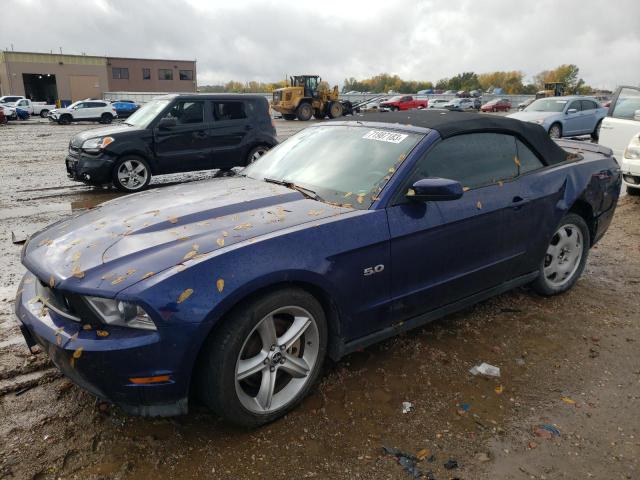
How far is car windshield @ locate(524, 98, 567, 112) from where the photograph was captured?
1603 cm

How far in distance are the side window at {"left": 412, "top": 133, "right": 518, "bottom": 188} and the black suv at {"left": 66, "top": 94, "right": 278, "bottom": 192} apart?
6.60 meters

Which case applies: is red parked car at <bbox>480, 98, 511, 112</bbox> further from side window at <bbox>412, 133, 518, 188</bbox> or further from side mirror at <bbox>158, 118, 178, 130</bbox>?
side window at <bbox>412, 133, 518, 188</bbox>

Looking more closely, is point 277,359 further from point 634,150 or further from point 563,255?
point 634,150

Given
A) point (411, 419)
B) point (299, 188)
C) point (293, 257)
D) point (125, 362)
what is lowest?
point (411, 419)

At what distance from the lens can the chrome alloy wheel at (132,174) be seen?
8.66 metres

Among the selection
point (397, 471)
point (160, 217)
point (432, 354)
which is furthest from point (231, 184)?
point (397, 471)

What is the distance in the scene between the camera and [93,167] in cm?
838

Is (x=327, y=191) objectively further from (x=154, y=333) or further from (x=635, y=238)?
(x=635, y=238)

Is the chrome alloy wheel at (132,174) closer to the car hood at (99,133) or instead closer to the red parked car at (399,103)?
the car hood at (99,133)

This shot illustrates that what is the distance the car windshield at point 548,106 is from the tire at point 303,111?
53.3ft

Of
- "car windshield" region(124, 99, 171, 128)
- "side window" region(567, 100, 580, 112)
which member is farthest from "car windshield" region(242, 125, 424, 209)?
"side window" region(567, 100, 580, 112)

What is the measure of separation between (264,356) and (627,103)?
9551 millimetres

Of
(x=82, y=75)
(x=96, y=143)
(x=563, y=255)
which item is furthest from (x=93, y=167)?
(x=82, y=75)

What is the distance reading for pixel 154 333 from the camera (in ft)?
7.23
